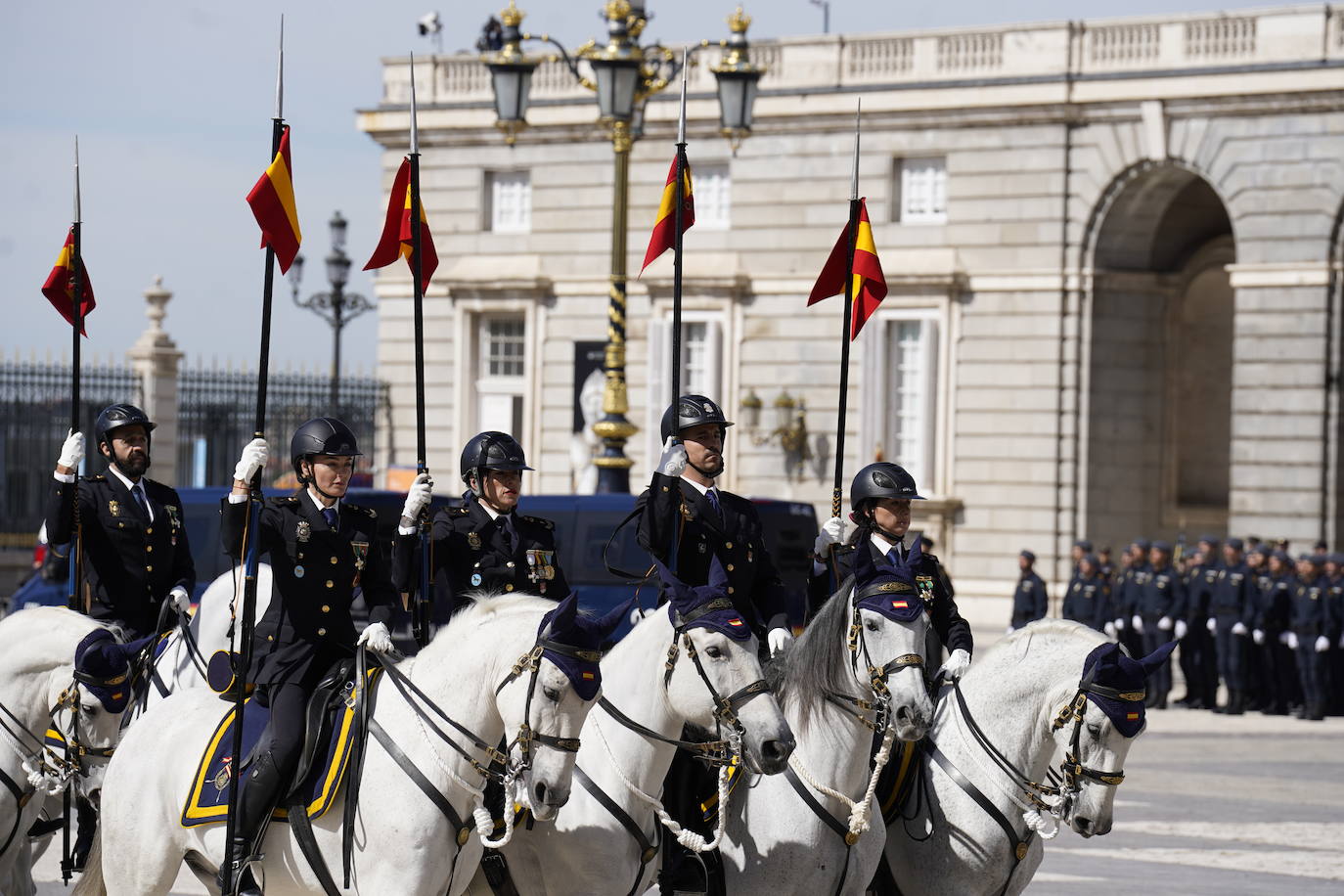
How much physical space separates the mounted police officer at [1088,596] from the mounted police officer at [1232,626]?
70.7 inches

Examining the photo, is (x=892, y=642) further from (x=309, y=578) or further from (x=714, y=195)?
(x=714, y=195)

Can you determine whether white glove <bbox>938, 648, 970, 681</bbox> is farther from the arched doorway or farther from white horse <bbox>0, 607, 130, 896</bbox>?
the arched doorway

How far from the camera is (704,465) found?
30.0 ft

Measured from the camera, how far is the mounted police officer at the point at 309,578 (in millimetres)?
8266

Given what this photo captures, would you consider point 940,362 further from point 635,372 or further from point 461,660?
point 461,660

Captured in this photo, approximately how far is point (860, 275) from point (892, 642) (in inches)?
126

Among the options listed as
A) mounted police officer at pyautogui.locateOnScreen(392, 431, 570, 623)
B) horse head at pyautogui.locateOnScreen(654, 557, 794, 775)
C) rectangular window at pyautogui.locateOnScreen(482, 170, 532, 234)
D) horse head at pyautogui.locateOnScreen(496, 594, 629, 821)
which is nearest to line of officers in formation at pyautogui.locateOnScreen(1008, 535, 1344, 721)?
mounted police officer at pyautogui.locateOnScreen(392, 431, 570, 623)

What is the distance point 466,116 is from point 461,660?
30442 millimetres

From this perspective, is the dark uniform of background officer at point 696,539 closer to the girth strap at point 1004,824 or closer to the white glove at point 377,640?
the girth strap at point 1004,824

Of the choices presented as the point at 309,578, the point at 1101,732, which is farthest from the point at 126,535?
the point at 1101,732

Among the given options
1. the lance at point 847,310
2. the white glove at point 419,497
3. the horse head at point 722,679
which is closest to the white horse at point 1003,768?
the lance at point 847,310

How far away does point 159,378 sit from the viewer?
109 feet

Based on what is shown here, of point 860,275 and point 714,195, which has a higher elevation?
point 714,195

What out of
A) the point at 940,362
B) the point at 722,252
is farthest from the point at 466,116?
the point at 940,362
